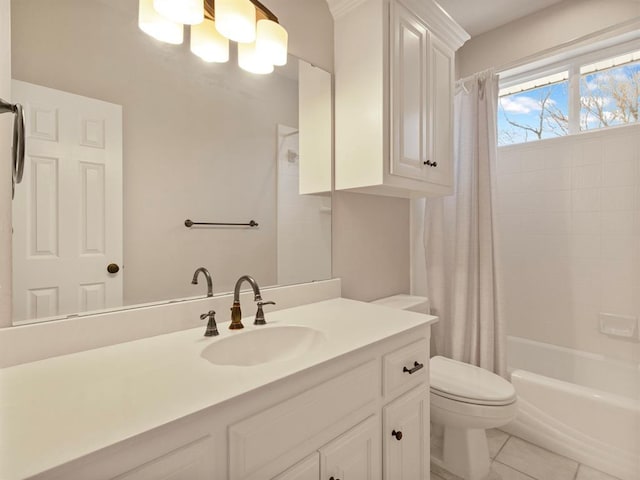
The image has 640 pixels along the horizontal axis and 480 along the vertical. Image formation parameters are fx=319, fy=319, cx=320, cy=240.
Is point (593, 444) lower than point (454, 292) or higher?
lower

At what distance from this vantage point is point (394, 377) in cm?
106

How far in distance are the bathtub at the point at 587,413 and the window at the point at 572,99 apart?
1.53 m

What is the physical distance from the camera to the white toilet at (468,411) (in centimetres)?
140

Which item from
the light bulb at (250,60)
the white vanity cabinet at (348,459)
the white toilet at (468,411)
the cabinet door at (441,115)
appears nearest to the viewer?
the white vanity cabinet at (348,459)

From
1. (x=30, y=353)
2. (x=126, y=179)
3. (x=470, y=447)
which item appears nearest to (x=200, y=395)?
(x=30, y=353)

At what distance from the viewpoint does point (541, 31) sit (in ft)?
6.68

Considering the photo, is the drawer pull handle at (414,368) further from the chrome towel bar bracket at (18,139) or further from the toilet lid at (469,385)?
the chrome towel bar bracket at (18,139)

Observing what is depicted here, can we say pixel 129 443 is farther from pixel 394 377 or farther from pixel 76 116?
pixel 76 116

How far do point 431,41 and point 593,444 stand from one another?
7.10 feet

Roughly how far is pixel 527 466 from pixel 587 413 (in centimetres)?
40

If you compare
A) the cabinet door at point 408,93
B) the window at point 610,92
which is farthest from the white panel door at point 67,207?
the window at point 610,92

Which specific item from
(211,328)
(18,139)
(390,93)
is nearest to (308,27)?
(390,93)

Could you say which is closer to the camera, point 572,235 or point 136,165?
point 136,165

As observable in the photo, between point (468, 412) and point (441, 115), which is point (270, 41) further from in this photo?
point (468, 412)
